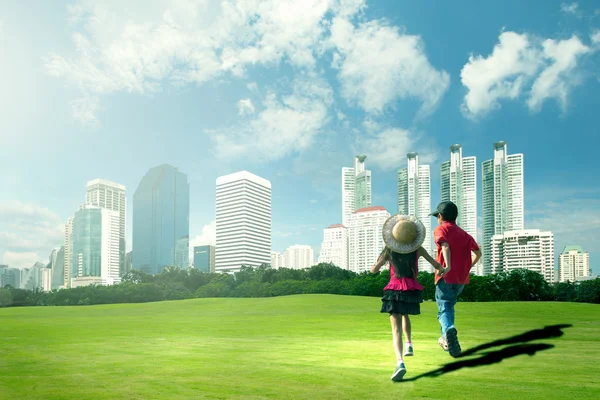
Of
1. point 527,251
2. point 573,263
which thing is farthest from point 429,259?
point 573,263

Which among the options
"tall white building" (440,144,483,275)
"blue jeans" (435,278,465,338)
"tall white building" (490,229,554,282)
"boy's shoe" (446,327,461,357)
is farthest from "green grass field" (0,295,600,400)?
"tall white building" (440,144,483,275)

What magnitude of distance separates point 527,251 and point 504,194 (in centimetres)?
3547

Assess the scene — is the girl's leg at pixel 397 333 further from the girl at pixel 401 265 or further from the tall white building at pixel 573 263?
the tall white building at pixel 573 263

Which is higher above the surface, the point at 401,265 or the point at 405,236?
A: the point at 405,236

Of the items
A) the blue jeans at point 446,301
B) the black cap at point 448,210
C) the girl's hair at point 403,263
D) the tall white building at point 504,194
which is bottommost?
the blue jeans at point 446,301

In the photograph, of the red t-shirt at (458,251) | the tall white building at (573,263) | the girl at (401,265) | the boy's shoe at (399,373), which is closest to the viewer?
the boy's shoe at (399,373)

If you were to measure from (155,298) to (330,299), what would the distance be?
3306 cm

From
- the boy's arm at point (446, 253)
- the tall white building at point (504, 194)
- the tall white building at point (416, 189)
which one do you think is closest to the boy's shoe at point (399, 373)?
the boy's arm at point (446, 253)

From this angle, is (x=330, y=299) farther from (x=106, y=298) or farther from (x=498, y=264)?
(x=498, y=264)

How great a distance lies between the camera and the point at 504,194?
7121 inches

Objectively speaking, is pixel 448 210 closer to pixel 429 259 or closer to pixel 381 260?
pixel 429 259

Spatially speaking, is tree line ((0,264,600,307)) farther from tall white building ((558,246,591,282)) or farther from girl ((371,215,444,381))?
tall white building ((558,246,591,282))

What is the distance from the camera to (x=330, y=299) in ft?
153

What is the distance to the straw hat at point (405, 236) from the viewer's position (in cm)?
930
